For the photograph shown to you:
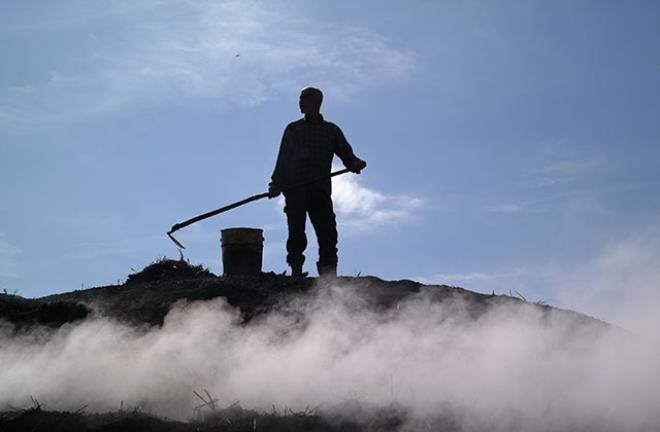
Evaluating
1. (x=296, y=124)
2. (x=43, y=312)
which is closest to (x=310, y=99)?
(x=296, y=124)

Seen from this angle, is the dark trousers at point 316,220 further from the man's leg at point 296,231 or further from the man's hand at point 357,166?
the man's hand at point 357,166

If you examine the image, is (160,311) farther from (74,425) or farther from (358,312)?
(74,425)

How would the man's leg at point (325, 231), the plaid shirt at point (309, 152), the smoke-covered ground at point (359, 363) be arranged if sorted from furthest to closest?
the plaid shirt at point (309, 152) < the man's leg at point (325, 231) < the smoke-covered ground at point (359, 363)

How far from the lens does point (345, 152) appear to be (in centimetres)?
948

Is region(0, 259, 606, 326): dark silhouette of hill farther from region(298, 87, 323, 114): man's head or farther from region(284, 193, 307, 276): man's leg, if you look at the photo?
region(298, 87, 323, 114): man's head

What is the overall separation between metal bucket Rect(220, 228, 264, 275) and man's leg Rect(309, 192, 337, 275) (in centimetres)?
74

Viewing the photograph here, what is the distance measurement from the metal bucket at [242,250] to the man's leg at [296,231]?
430 mm

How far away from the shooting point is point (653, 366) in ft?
21.1

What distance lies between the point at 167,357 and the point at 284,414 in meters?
1.50

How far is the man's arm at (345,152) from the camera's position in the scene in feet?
30.9

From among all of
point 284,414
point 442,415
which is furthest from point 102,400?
point 442,415

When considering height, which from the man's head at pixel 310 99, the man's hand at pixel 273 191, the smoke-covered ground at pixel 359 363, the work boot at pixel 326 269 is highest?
the man's head at pixel 310 99

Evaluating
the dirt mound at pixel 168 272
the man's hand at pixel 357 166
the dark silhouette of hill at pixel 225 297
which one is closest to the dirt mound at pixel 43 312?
the dark silhouette of hill at pixel 225 297

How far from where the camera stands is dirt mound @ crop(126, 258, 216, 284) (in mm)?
10102
